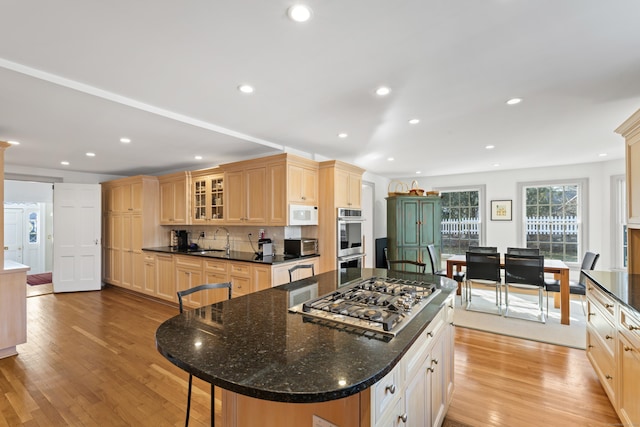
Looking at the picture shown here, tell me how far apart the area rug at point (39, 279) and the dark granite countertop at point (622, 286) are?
9.38m

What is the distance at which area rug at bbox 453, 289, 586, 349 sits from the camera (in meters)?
3.46

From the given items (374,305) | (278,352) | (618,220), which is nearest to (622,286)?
(374,305)

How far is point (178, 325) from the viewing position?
4.65 ft

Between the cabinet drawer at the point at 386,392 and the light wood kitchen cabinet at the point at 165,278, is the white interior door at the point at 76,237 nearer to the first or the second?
the light wood kitchen cabinet at the point at 165,278

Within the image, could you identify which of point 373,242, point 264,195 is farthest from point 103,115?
point 373,242

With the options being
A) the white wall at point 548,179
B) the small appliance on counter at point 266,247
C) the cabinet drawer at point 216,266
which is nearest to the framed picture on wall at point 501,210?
the white wall at point 548,179

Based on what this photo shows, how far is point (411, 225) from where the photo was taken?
20.9ft

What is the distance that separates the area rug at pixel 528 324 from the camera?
3459 millimetres

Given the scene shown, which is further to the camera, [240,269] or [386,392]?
[240,269]

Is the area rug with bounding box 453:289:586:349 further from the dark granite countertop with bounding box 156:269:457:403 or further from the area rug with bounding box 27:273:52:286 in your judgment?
the area rug with bounding box 27:273:52:286

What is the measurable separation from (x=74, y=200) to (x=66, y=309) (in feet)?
7.47

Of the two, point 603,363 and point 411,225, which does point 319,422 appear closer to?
point 603,363

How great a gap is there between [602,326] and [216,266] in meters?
4.15

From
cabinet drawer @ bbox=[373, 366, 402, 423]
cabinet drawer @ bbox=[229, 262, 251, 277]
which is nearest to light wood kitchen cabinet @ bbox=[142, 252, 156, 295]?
cabinet drawer @ bbox=[229, 262, 251, 277]
